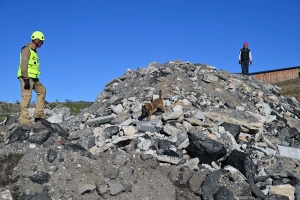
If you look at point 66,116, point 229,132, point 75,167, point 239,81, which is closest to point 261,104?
point 239,81

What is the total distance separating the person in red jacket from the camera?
15.4 metres

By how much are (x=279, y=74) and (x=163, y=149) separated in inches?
900

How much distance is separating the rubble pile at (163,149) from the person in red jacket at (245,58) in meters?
4.15

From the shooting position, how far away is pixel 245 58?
1541cm

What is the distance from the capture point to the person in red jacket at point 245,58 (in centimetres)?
1536

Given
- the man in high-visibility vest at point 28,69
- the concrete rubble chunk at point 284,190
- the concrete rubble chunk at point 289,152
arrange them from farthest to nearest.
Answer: the concrete rubble chunk at point 289,152
the man in high-visibility vest at point 28,69
the concrete rubble chunk at point 284,190

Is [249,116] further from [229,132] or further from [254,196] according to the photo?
[254,196]

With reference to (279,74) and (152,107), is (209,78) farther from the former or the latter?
(279,74)

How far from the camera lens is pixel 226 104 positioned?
35.0 feet

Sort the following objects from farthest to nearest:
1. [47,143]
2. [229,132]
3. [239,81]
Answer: [239,81] → [229,132] → [47,143]

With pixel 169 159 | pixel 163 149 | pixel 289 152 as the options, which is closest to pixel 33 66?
pixel 163 149

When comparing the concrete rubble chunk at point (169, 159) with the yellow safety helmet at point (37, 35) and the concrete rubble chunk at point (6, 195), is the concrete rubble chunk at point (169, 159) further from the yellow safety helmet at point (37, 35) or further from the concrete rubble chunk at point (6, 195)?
the yellow safety helmet at point (37, 35)

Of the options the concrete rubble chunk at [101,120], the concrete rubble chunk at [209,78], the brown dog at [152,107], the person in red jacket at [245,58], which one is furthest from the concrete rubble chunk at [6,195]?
the person in red jacket at [245,58]

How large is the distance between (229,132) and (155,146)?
2066mm
